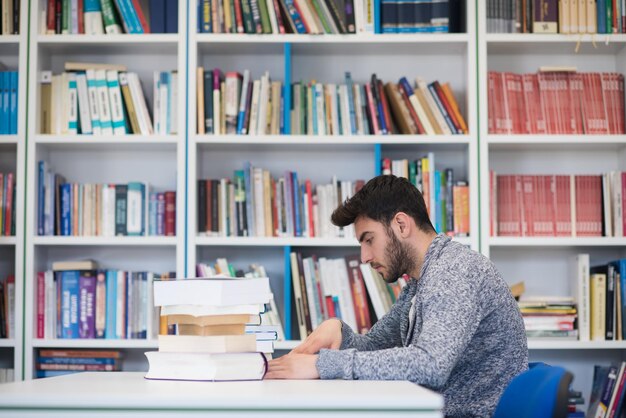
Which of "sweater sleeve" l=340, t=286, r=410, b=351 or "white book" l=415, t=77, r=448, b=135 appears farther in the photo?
"white book" l=415, t=77, r=448, b=135

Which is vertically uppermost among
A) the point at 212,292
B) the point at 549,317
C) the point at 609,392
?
the point at 212,292

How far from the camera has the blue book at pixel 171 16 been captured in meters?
3.80

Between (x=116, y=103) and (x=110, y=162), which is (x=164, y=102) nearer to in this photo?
(x=116, y=103)

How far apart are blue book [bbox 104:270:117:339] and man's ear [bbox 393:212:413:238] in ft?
5.75

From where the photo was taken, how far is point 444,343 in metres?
1.91

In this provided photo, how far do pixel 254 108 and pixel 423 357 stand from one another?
2066 mm

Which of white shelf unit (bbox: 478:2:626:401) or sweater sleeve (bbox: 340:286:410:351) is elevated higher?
white shelf unit (bbox: 478:2:626:401)

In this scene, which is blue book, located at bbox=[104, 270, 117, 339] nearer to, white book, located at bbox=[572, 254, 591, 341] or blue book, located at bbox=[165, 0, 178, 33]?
blue book, located at bbox=[165, 0, 178, 33]

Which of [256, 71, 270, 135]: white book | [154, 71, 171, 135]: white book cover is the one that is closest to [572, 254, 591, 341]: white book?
[256, 71, 270, 135]: white book

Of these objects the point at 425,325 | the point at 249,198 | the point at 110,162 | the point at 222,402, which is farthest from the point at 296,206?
the point at 222,402

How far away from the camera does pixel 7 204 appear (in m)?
3.77

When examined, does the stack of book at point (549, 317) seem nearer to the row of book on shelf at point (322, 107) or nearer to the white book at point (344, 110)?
the row of book on shelf at point (322, 107)

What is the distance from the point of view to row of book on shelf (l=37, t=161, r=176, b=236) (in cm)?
376

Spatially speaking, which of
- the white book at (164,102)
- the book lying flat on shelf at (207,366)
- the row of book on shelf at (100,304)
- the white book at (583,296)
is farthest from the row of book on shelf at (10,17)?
the white book at (583,296)
